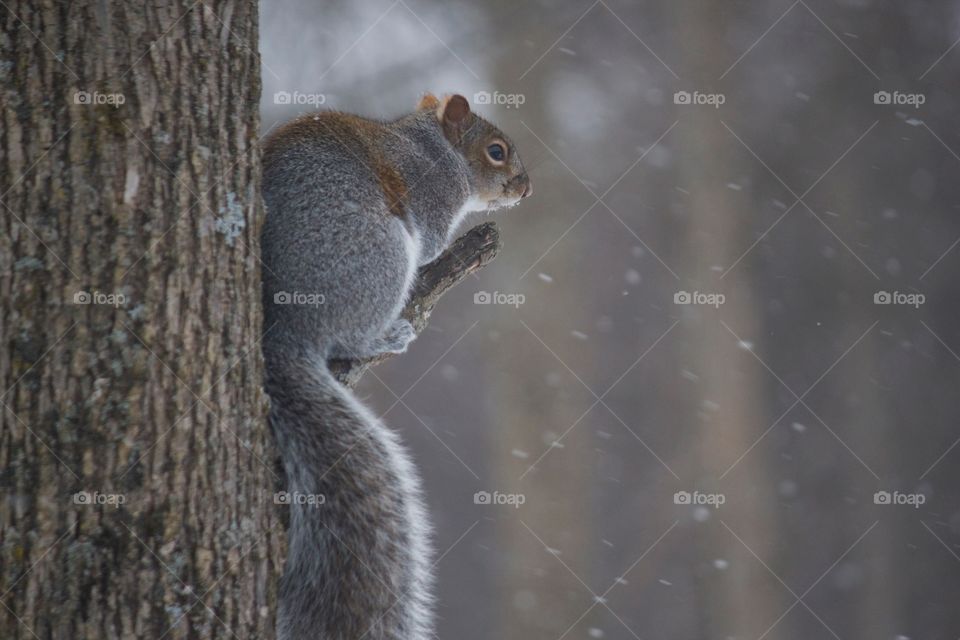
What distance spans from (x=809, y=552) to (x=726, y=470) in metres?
0.98

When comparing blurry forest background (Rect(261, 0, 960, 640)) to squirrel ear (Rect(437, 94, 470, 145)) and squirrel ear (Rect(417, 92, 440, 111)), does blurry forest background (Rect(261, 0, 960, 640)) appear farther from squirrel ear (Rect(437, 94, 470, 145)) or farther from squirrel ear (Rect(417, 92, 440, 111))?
squirrel ear (Rect(437, 94, 470, 145))

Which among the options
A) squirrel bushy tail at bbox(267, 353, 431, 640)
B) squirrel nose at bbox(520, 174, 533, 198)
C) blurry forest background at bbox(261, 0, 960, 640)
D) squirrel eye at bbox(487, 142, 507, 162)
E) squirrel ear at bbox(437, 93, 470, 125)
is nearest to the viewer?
squirrel bushy tail at bbox(267, 353, 431, 640)

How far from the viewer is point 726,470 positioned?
24.6ft

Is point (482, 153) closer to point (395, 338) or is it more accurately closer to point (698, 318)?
point (395, 338)

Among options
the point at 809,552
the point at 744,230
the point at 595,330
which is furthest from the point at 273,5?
the point at 809,552

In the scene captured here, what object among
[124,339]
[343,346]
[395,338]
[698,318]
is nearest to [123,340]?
[124,339]

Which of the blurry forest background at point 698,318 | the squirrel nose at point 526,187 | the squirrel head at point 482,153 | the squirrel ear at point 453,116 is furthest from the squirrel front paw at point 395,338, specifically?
the blurry forest background at point 698,318

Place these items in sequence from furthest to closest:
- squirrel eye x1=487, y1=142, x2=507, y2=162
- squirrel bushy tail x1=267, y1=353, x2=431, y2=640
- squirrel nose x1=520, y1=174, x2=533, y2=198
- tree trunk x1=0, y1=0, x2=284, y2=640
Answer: squirrel nose x1=520, y1=174, x2=533, y2=198, squirrel eye x1=487, y1=142, x2=507, y2=162, squirrel bushy tail x1=267, y1=353, x2=431, y2=640, tree trunk x1=0, y1=0, x2=284, y2=640

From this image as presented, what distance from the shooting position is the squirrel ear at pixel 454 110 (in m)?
3.43

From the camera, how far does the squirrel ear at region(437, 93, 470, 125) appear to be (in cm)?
343

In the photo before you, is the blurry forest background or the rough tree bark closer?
the rough tree bark

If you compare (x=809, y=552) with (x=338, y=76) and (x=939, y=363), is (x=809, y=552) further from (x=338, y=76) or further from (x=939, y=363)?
(x=338, y=76)

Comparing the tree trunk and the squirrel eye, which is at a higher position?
the squirrel eye

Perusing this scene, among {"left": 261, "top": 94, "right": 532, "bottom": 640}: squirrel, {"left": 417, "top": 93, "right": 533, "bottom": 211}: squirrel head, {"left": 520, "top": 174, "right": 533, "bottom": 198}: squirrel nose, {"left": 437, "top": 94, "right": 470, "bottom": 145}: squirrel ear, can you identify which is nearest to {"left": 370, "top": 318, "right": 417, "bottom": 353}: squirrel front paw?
{"left": 261, "top": 94, "right": 532, "bottom": 640}: squirrel
